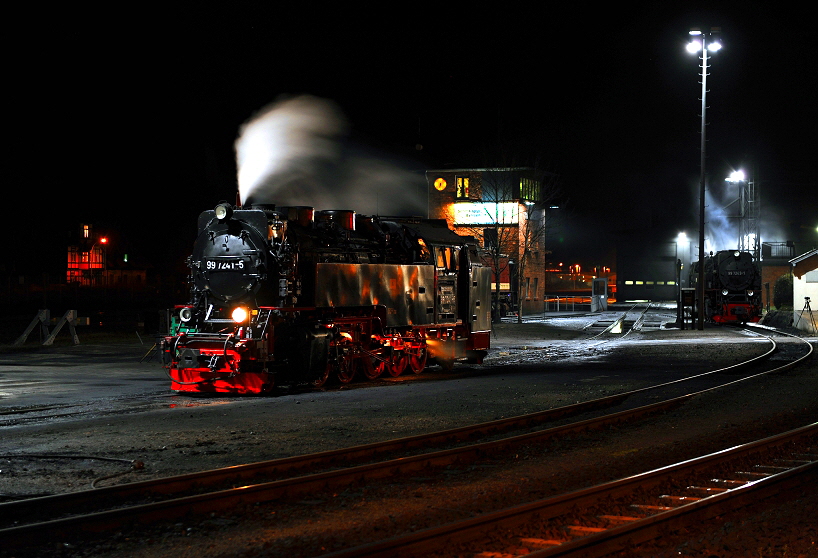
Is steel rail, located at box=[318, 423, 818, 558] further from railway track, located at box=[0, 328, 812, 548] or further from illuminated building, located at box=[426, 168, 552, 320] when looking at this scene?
illuminated building, located at box=[426, 168, 552, 320]

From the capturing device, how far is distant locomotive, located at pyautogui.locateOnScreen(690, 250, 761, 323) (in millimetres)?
41531

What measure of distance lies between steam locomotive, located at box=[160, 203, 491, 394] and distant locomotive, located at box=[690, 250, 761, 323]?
27.7m

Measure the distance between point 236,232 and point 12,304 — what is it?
3723 cm

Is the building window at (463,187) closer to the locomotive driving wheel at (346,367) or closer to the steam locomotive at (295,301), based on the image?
the steam locomotive at (295,301)

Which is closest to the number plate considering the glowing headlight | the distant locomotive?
the glowing headlight

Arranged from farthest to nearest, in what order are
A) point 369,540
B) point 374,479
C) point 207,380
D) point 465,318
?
point 465,318 < point 207,380 < point 374,479 < point 369,540

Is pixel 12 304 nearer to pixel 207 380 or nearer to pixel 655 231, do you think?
pixel 207 380

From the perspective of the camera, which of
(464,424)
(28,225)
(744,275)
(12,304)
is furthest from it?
(28,225)

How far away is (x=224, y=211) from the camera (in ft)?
49.5

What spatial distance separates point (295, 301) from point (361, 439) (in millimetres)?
5485

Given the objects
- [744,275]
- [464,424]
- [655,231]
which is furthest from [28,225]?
[655,231]

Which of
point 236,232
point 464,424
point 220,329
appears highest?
point 236,232

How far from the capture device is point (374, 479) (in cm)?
780

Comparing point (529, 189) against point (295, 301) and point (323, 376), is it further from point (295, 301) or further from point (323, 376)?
point (295, 301)
